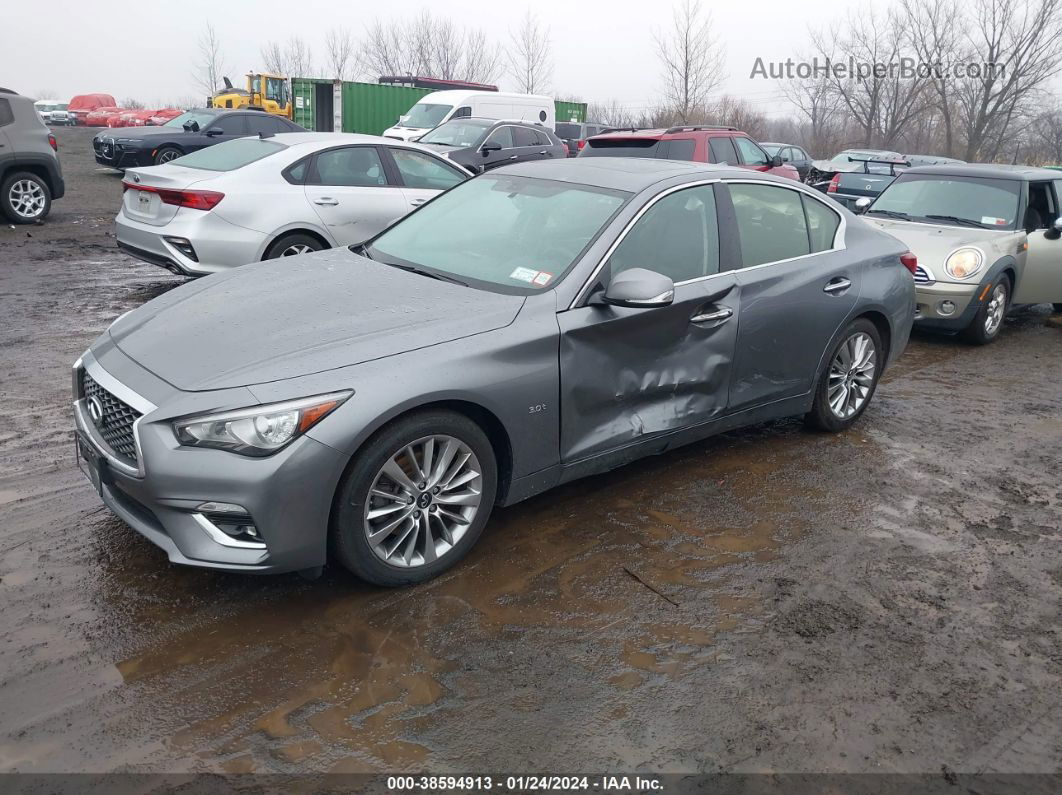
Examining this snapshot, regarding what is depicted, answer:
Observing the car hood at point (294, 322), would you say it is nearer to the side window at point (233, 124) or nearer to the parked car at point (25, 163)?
the parked car at point (25, 163)

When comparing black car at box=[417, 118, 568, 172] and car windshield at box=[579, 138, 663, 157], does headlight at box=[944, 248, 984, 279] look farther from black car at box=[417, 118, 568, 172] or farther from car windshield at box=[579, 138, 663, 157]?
black car at box=[417, 118, 568, 172]

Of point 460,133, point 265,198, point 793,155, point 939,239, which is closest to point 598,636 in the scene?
point 265,198

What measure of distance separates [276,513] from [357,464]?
0.34 m

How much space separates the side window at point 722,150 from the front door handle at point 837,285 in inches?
296

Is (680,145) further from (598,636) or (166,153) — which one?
(166,153)

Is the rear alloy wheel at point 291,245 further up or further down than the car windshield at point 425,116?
further down

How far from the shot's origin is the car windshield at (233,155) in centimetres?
839

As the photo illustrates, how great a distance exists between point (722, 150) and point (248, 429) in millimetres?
10776

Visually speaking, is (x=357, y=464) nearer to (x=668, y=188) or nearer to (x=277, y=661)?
(x=277, y=661)

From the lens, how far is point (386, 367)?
3.38 m

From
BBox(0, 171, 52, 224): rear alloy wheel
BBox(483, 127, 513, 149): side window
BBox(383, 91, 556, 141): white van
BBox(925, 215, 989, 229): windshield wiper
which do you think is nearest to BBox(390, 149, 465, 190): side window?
BBox(925, 215, 989, 229): windshield wiper

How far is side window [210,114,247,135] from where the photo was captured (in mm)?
18562

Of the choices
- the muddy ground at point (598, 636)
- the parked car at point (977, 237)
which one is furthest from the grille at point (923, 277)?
the muddy ground at point (598, 636)

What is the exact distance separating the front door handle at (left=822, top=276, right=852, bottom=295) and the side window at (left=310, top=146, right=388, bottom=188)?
5035 mm
